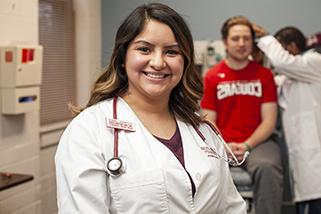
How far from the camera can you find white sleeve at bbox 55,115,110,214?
123 centimetres

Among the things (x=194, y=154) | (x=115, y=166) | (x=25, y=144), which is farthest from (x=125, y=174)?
(x=25, y=144)

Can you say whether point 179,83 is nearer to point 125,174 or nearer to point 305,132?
point 125,174

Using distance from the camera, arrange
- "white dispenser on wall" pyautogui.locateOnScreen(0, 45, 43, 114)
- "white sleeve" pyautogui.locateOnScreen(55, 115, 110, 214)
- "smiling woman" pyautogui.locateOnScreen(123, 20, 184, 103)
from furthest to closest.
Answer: "white dispenser on wall" pyautogui.locateOnScreen(0, 45, 43, 114)
"smiling woman" pyautogui.locateOnScreen(123, 20, 184, 103)
"white sleeve" pyautogui.locateOnScreen(55, 115, 110, 214)

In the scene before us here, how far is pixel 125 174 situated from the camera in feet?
4.17

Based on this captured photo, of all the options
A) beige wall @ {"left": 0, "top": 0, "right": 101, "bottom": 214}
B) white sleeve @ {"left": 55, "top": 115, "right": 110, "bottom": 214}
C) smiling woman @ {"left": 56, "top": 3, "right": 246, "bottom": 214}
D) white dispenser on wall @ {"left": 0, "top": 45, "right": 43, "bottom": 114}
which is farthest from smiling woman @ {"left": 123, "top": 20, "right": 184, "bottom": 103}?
beige wall @ {"left": 0, "top": 0, "right": 101, "bottom": 214}

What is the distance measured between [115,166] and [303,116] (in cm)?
187

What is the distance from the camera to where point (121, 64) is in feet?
4.87

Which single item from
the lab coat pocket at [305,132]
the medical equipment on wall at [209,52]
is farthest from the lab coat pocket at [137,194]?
the medical equipment on wall at [209,52]

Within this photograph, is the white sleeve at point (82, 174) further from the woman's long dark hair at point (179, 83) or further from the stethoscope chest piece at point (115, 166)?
the woman's long dark hair at point (179, 83)

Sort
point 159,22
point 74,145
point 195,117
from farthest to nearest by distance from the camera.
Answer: point 195,117 → point 159,22 → point 74,145

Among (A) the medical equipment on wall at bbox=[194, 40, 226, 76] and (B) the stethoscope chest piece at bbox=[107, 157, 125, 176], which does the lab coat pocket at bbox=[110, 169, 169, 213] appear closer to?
(B) the stethoscope chest piece at bbox=[107, 157, 125, 176]

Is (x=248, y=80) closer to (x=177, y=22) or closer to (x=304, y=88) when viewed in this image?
(x=304, y=88)

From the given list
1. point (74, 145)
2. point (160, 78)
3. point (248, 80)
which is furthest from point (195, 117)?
point (248, 80)

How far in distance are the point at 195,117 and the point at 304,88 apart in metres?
1.47
